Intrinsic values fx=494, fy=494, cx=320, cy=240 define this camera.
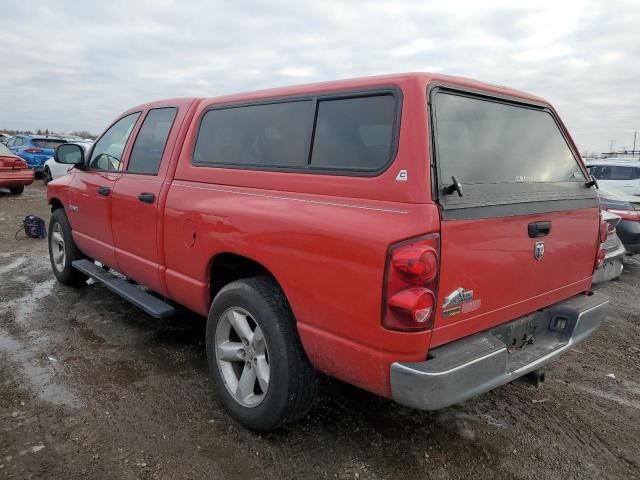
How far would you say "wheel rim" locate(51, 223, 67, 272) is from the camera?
545cm

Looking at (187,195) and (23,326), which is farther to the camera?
(23,326)

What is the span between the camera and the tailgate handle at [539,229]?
8.32 ft

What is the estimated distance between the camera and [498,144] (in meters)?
2.71

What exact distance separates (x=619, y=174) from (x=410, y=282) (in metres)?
13.0

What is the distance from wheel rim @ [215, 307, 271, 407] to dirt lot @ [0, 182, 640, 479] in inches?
8.9

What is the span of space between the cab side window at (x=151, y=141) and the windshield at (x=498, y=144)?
89.2 inches

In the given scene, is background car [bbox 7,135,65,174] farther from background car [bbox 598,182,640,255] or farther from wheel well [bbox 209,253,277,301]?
background car [bbox 598,182,640,255]

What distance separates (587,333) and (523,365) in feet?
2.39

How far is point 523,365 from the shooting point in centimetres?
255

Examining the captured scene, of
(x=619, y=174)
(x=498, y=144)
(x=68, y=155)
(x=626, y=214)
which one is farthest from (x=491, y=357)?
(x=619, y=174)

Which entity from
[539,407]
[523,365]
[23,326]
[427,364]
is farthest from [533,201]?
[23,326]

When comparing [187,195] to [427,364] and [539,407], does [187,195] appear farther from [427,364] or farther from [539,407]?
[539,407]

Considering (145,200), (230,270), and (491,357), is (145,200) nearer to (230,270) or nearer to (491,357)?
(230,270)

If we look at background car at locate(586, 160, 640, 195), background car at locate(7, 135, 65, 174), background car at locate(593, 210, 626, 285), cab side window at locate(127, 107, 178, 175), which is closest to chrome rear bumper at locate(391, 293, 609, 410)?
background car at locate(593, 210, 626, 285)
